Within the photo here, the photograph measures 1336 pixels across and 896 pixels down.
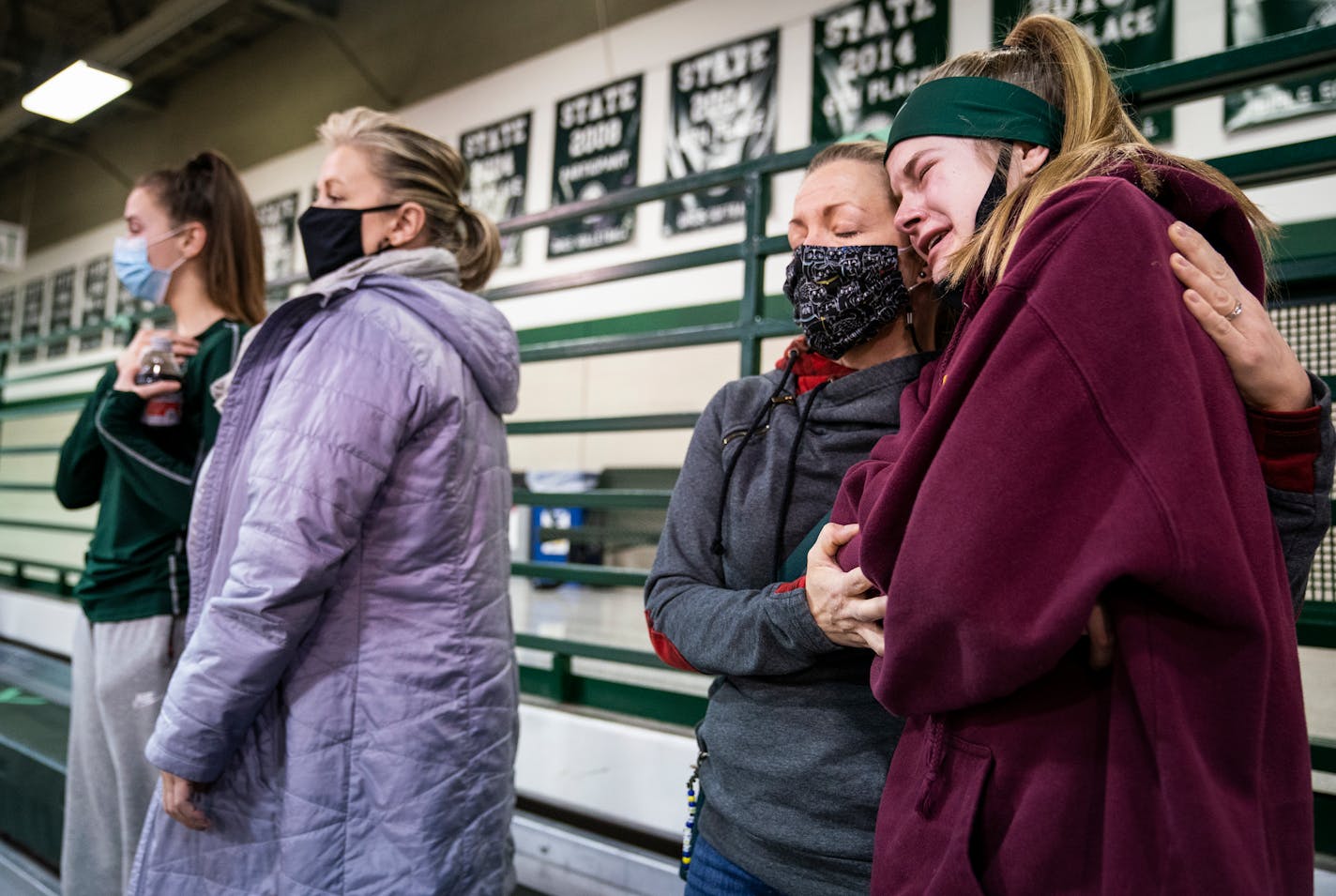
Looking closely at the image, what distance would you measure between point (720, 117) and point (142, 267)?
4.17 metres

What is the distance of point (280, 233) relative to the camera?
799 centimetres

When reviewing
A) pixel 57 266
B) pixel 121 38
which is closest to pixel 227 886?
pixel 121 38

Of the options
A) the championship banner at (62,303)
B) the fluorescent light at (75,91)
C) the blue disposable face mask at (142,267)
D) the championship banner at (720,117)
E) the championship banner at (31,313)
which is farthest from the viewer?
the championship banner at (31,313)

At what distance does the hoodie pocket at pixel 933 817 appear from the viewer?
2.29ft

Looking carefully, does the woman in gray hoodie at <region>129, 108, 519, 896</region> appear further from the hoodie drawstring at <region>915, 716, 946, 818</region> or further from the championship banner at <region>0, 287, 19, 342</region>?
the championship banner at <region>0, 287, 19, 342</region>

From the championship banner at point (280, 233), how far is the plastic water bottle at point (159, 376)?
6.26 metres

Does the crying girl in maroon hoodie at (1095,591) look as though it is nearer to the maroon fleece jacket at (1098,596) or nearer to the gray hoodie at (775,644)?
the maroon fleece jacket at (1098,596)

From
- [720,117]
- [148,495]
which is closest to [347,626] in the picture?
[148,495]

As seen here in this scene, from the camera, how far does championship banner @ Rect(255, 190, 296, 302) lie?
7789 millimetres

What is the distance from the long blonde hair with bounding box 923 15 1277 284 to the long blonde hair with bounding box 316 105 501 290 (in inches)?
43.7

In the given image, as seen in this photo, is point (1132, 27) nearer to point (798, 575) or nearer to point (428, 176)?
point (428, 176)

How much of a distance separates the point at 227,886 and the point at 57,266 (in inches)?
467

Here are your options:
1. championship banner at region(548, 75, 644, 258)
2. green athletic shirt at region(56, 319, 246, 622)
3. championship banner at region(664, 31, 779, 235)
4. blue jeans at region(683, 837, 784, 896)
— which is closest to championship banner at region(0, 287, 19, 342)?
championship banner at region(548, 75, 644, 258)

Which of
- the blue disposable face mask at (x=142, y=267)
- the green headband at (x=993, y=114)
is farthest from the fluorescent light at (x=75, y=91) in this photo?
the green headband at (x=993, y=114)
